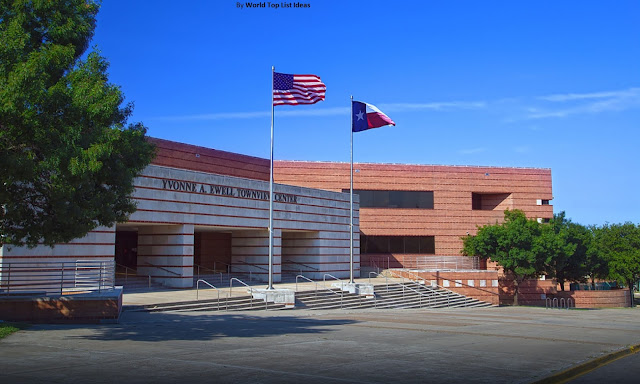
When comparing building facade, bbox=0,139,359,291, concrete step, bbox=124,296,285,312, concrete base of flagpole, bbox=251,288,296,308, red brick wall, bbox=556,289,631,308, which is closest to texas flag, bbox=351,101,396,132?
building facade, bbox=0,139,359,291

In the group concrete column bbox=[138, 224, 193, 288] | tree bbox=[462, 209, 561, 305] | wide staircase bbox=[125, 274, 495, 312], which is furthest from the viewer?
tree bbox=[462, 209, 561, 305]

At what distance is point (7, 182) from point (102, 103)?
276 centimetres

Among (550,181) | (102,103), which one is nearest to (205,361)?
(102,103)

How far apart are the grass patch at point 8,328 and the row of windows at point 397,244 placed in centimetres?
3362

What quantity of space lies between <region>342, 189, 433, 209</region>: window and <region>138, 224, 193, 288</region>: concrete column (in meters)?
20.5

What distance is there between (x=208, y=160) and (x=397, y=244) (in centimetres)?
1766

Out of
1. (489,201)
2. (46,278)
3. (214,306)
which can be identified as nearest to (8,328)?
(46,278)

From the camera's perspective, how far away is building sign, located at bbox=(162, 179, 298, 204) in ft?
96.3

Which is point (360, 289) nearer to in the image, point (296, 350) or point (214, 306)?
point (214, 306)

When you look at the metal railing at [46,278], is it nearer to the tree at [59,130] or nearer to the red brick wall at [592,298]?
the tree at [59,130]

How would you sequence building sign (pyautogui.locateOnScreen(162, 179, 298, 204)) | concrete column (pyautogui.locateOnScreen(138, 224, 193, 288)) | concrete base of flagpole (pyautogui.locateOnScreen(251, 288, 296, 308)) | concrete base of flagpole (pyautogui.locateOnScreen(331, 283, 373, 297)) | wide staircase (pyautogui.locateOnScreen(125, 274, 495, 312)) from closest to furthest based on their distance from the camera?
1. wide staircase (pyautogui.locateOnScreen(125, 274, 495, 312))
2. concrete base of flagpole (pyautogui.locateOnScreen(251, 288, 296, 308))
3. building sign (pyautogui.locateOnScreen(162, 179, 298, 204))
4. concrete column (pyautogui.locateOnScreen(138, 224, 193, 288))
5. concrete base of flagpole (pyautogui.locateOnScreen(331, 283, 373, 297))

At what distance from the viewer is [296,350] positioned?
12898 millimetres

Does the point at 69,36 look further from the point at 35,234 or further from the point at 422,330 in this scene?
the point at 422,330

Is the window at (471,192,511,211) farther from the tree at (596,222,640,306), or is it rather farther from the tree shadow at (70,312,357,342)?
the tree shadow at (70,312,357,342)
